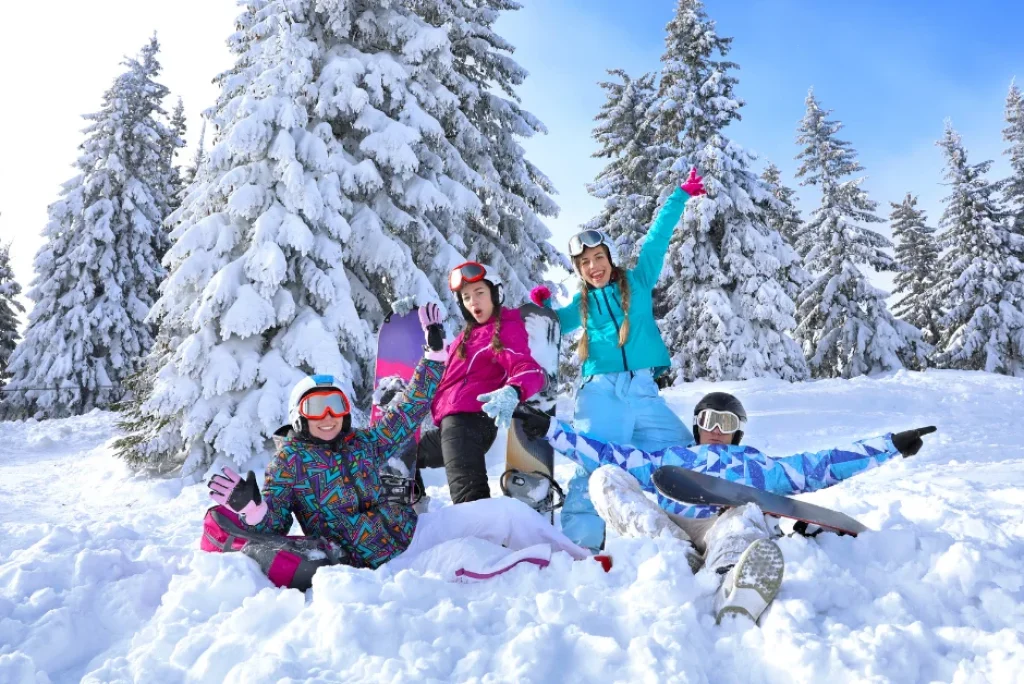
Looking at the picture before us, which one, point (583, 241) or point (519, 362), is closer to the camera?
point (519, 362)

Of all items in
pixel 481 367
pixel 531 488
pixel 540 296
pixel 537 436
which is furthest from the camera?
pixel 540 296

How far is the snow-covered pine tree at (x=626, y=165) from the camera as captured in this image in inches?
796

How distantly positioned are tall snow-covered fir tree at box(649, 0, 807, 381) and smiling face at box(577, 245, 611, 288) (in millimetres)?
12562

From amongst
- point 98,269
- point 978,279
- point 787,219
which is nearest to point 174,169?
point 98,269

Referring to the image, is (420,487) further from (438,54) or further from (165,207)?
(165,207)

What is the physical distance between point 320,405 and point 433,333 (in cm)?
95

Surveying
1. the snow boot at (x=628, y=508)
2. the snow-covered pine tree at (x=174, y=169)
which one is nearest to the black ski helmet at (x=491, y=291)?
the snow boot at (x=628, y=508)

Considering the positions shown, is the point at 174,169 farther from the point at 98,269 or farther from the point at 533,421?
the point at 533,421

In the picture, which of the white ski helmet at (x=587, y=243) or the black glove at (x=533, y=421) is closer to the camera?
the black glove at (x=533, y=421)

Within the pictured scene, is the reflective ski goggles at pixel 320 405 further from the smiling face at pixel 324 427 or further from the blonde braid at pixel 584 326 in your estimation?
the blonde braid at pixel 584 326

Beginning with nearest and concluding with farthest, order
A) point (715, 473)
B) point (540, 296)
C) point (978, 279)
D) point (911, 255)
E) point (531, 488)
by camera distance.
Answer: point (715, 473) → point (531, 488) → point (540, 296) → point (978, 279) → point (911, 255)

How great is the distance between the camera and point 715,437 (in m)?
3.76

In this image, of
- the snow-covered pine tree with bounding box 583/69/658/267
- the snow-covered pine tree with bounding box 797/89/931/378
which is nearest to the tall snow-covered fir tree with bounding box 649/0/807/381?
the snow-covered pine tree with bounding box 583/69/658/267

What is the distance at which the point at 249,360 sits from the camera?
8180 mm
